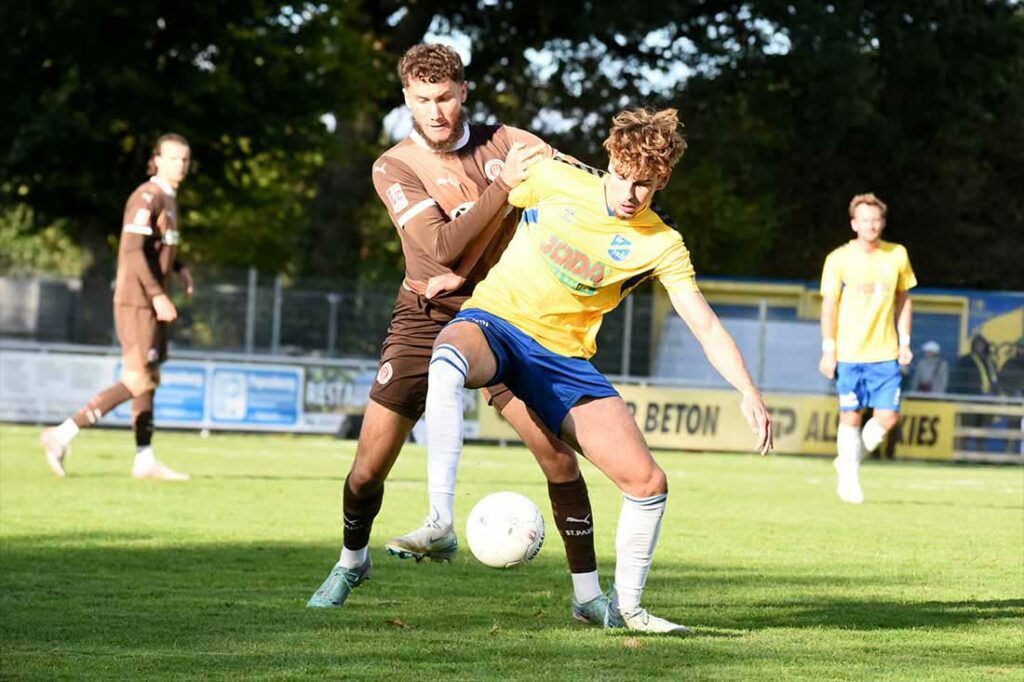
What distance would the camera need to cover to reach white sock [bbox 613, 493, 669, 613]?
21.3ft

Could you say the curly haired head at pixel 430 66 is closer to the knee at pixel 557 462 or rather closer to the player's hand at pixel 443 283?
the player's hand at pixel 443 283

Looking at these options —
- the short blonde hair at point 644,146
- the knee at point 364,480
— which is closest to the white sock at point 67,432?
the knee at point 364,480

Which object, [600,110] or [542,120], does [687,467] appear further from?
[542,120]

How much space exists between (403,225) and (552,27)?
2905 centimetres

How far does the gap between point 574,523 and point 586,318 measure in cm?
90

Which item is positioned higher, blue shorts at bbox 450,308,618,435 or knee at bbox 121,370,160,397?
blue shorts at bbox 450,308,618,435

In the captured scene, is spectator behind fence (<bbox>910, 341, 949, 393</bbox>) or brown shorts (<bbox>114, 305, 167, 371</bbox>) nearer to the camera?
brown shorts (<bbox>114, 305, 167, 371</bbox>)

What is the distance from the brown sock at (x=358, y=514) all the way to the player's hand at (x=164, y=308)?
6.06 m

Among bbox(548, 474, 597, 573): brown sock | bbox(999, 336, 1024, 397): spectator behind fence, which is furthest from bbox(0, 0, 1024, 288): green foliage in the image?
bbox(548, 474, 597, 573): brown sock

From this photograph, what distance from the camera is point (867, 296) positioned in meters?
14.1

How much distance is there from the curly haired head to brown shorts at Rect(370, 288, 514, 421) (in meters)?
0.91

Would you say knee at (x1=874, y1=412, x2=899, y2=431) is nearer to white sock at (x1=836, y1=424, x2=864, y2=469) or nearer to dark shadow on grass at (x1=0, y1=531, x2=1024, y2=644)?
white sock at (x1=836, y1=424, x2=864, y2=469)

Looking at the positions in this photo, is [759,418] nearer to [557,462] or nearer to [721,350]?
[721,350]

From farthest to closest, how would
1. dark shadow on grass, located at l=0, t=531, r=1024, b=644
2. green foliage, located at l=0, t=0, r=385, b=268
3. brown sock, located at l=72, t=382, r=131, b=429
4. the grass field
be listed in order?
green foliage, located at l=0, t=0, r=385, b=268 → brown sock, located at l=72, t=382, r=131, b=429 → dark shadow on grass, located at l=0, t=531, r=1024, b=644 → the grass field
